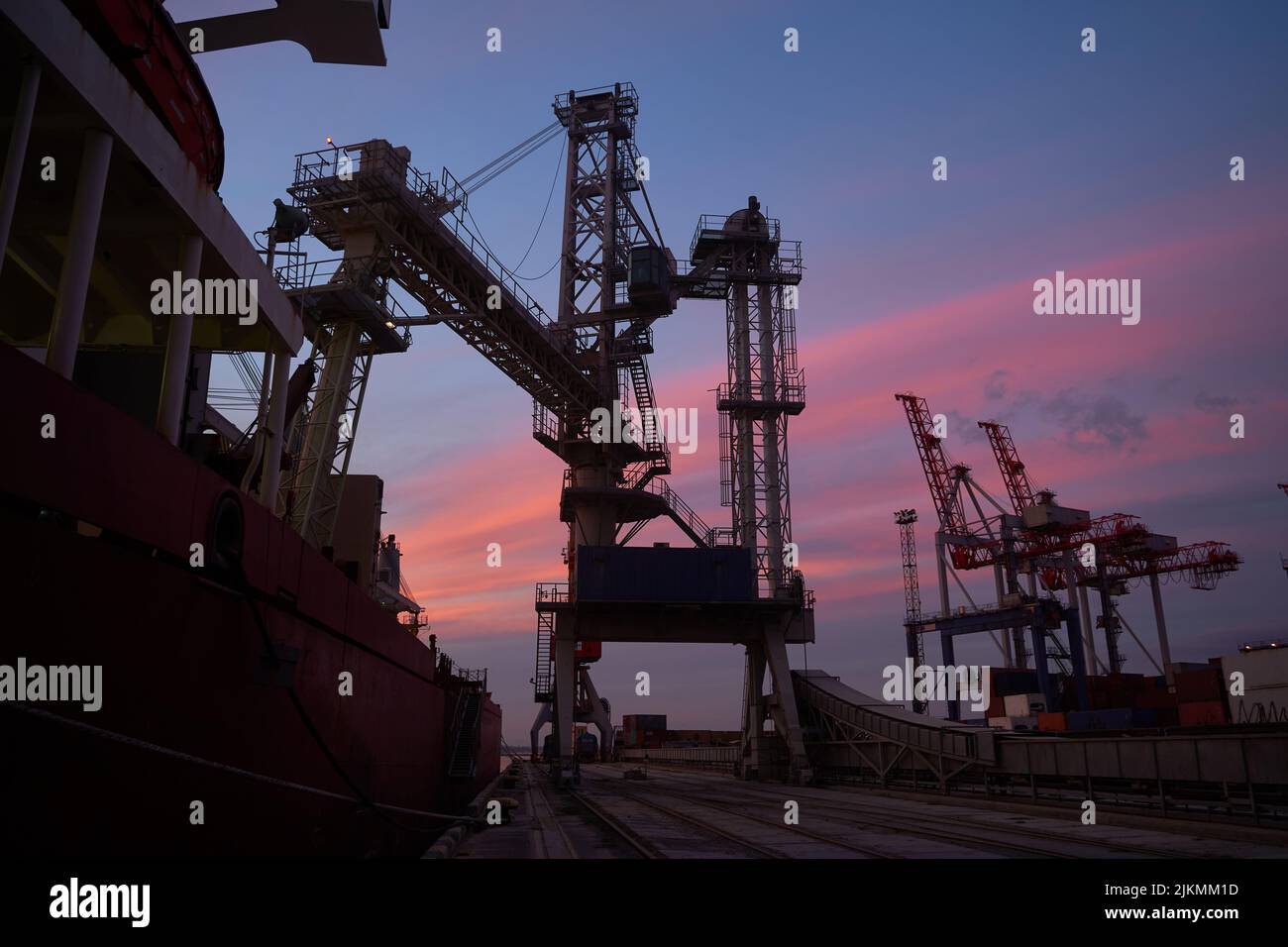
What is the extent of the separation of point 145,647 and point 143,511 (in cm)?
111

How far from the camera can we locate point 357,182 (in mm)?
23391

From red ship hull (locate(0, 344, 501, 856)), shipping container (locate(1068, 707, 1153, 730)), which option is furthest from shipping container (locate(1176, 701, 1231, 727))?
red ship hull (locate(0, 344, 501, 856))

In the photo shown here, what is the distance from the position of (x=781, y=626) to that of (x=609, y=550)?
29.4 feet

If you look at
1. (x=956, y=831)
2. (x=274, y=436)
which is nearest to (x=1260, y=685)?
(x=956, y=831)

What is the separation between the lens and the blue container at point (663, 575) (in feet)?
115

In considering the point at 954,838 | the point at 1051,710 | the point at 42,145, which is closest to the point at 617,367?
the point at 954,838

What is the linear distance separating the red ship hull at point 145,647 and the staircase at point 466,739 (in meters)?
13.4

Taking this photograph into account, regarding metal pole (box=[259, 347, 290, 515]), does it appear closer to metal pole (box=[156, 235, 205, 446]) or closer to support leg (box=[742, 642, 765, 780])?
metal pole (box=[156, 235, 205, 446])

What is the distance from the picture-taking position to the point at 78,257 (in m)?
6.70

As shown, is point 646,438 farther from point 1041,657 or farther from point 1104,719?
point 1041,657

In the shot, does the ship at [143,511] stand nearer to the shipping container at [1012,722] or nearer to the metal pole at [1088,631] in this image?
the shipping container at [1012,722]
